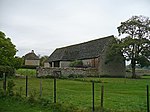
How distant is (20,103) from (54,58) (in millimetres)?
61239

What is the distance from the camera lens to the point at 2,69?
36406mm

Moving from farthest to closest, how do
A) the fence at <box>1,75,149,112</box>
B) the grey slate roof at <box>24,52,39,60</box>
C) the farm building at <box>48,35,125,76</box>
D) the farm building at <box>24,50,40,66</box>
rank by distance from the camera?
the grey slate roof at <box>24,52,39,60</box> → the farm building at <box>24,50,40,66</box> → the farm building at <box>48,35,125,76</box> → the fence at <box>1,75,149,112</box>

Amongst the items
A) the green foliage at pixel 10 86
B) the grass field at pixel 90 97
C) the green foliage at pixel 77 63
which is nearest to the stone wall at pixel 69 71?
the green foliage at pixel 77 63

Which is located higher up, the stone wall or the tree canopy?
the tree canopy

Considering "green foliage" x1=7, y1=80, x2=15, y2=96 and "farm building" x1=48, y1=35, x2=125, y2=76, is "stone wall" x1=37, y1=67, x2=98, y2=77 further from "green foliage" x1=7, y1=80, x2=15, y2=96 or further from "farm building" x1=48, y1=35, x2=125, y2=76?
"green foliage" x1=7, y1=80, x2=15, y2=96

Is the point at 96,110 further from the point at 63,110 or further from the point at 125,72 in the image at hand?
the point at 125,72

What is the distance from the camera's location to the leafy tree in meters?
55.1

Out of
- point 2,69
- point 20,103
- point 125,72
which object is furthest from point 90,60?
point 20,103

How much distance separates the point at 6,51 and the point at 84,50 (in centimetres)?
2642

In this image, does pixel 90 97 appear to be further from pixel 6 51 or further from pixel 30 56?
pixel 30 56

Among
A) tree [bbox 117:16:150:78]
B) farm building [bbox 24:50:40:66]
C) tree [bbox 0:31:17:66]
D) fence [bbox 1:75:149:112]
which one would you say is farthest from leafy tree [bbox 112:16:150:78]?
farm building [bbox 24:50:40:66]

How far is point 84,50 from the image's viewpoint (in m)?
66.8

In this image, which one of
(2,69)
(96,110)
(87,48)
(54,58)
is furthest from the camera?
(54,58)

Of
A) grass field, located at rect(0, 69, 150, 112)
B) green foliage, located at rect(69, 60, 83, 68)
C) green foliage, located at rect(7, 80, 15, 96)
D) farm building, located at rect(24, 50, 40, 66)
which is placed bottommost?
grass field, located at rect(0, 69, 150, 112)
